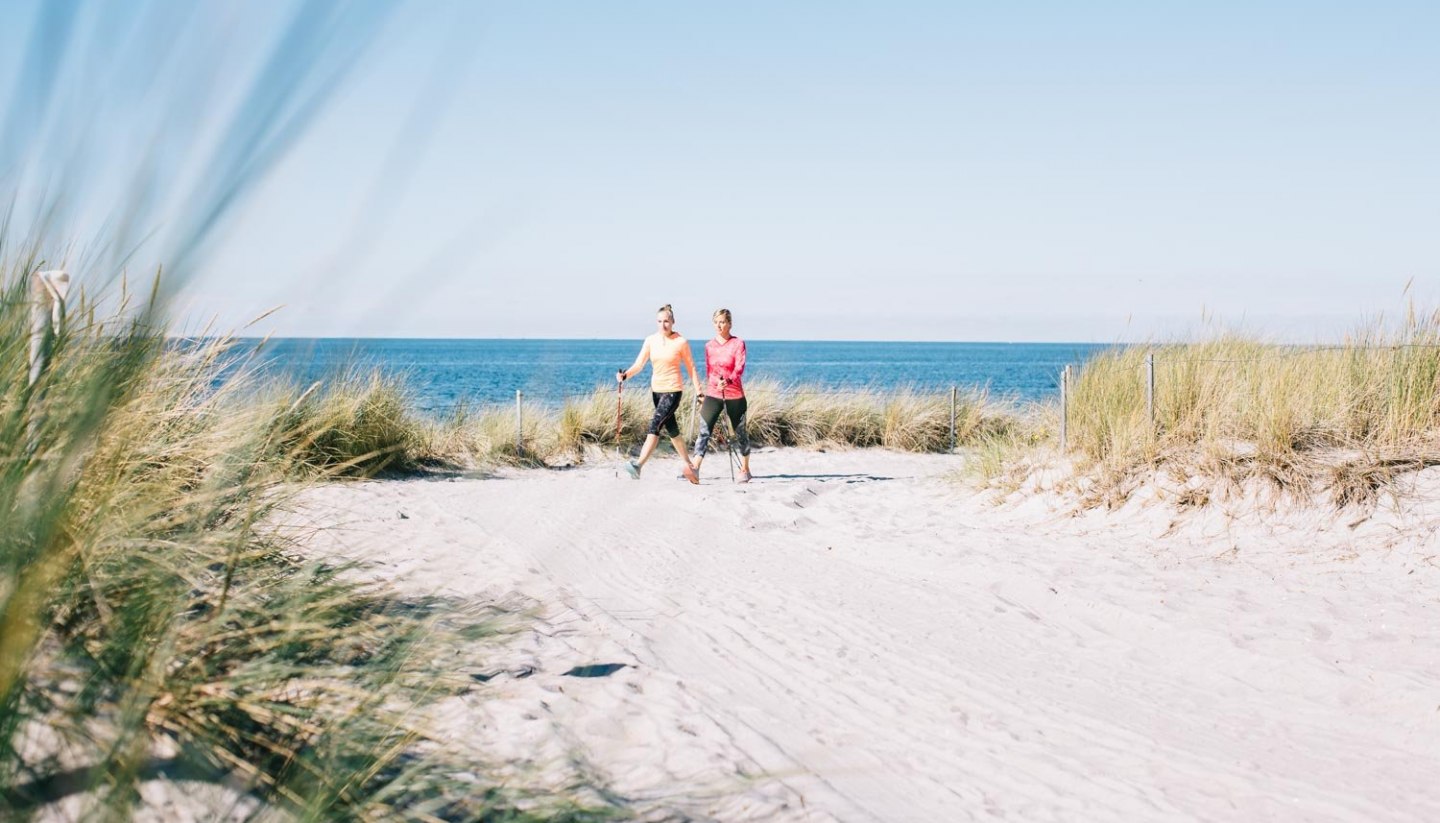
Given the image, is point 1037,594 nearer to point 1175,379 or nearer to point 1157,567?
point 1157,567

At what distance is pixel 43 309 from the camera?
2244 millimetres

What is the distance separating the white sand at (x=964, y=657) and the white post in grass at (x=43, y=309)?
4.22 ft

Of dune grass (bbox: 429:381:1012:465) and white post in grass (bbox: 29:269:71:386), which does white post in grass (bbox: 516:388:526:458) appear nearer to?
dune grass (bbox: 429:381:1012:465)

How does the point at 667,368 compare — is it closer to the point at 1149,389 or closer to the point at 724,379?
the point at 724,379

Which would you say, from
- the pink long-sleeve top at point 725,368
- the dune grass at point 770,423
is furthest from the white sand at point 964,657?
the dune grass at point 770,423

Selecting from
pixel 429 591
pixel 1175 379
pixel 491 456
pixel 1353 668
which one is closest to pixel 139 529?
pixel 429 591

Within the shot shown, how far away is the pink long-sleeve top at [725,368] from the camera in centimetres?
1087

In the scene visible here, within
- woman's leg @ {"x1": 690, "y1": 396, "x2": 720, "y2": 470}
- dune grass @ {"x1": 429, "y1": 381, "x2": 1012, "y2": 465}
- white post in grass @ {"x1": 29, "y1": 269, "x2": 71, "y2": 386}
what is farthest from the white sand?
dune grass @ {"x1": 429, "y1": 381, "x2": 1012, "y2": 465}

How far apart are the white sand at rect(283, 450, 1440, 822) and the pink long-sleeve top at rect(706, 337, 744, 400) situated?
2.20m

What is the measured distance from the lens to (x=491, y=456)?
13.5 meters

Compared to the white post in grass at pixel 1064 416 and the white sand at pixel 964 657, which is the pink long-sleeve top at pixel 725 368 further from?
the white post in grass at pixel 1064 416

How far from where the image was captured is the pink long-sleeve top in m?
10.9

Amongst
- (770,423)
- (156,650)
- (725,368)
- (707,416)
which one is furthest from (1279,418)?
(770,423)

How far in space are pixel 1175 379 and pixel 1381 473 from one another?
1.99m
